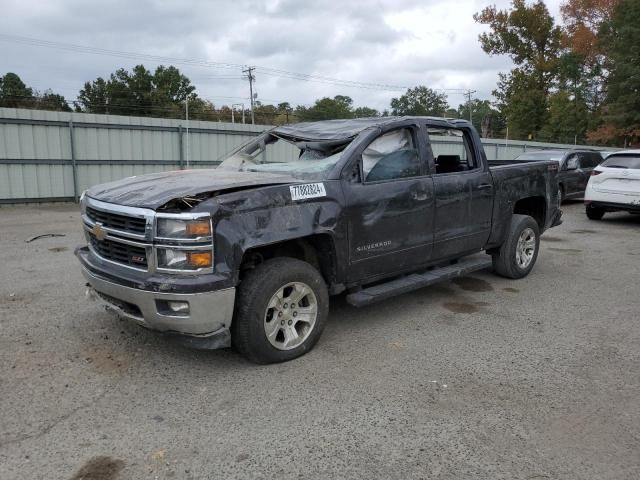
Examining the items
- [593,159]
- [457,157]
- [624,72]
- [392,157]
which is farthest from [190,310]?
[624,72]

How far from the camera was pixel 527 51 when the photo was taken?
48781 mm

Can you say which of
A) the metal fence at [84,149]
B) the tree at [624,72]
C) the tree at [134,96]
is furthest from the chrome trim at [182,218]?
the tree at [134,96]

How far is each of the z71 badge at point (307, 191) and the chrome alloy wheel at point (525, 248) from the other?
3.27 m

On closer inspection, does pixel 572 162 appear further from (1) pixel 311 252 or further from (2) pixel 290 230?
(2) pixel 290 230

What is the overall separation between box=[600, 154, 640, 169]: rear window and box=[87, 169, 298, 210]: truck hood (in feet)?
31.9

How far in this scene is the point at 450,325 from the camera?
15.9 ft

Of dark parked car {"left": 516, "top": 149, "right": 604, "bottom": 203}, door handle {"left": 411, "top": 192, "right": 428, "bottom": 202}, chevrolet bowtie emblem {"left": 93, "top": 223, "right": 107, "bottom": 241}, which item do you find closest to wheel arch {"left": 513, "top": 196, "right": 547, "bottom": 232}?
door handle {"left": 411, "top": 192, "right": 428, "bottom": 202}

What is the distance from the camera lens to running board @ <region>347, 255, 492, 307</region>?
14.4ft

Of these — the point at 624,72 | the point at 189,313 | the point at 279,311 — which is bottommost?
the point at 279,311

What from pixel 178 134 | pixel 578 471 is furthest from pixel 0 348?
pixel 178 134

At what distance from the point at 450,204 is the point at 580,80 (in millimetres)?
46225

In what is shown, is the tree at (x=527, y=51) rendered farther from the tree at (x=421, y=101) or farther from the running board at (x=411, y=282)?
the running board at (x=411, y=282)

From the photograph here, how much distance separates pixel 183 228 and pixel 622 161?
11075 mm

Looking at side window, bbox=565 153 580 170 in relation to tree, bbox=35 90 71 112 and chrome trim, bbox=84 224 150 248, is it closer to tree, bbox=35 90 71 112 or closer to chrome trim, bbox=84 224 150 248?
chrome trim, bbox=84 224 150 248
